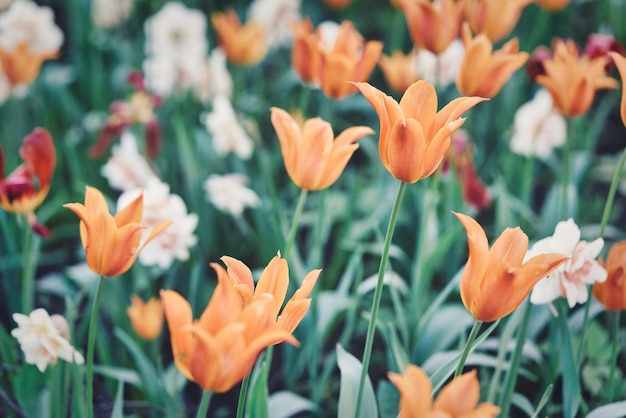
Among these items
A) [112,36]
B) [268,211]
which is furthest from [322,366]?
[112,36]

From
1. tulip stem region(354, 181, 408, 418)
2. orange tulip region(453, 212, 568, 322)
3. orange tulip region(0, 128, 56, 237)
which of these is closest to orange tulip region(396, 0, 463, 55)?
tulip stem region(354, 181, 408, 418)

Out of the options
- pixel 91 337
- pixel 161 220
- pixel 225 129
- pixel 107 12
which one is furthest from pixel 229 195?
pixel 107 12

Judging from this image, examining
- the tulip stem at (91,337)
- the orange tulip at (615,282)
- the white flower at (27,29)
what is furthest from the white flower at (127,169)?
the orange tulip at (615,282)

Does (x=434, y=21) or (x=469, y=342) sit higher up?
(x=434, y=21)

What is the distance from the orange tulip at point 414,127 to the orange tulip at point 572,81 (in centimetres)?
49

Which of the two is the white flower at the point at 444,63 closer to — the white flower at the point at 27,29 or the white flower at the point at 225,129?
the white flower at the point at 225,129

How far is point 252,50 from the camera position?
2223 mm

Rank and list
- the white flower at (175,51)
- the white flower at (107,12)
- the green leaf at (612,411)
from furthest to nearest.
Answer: the white flower at (107,12)
the white flower at (175,51)
the green leaf at (612,411)

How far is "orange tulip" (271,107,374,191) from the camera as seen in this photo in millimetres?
1117

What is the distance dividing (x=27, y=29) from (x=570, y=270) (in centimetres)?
181

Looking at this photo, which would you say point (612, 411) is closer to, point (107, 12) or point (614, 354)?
point (614, 354)

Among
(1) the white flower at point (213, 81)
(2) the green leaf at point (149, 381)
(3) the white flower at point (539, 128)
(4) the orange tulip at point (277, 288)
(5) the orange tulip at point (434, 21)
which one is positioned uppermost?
(5) the orange tulip at point (434, 21)

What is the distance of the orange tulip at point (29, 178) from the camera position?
4.06 feet

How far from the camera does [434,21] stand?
143cm
